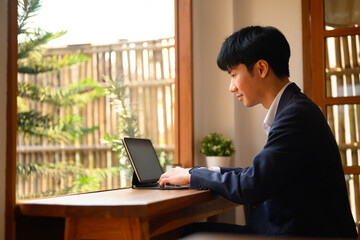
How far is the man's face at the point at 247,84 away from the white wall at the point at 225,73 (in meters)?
1.41

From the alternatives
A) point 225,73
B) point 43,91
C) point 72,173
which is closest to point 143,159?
point 225,73

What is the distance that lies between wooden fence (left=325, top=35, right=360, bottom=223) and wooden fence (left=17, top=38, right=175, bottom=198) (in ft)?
5.33

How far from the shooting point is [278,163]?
5.07 ft

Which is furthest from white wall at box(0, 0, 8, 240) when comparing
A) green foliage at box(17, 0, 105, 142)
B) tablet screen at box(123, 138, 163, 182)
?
green foliage at box(17, 0, 105, 142)

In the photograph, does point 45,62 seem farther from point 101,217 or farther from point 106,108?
point 101,217

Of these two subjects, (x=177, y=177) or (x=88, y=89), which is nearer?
(x=177, y=177)

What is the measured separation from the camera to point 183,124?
3.25 metres

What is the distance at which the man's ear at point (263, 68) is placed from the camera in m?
1.86

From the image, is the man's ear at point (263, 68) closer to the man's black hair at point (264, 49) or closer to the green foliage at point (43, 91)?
the man's black hair at point (264, 49)

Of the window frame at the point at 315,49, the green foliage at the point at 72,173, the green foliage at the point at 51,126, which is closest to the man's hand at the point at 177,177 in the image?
the window frame at the point at 315,49

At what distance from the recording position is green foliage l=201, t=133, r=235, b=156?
3141mm

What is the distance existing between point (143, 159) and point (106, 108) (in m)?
4.45

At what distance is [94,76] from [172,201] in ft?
18.6

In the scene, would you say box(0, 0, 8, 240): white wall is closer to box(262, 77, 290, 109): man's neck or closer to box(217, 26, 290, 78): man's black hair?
box(217, 26, 290, 78): man's black hair
